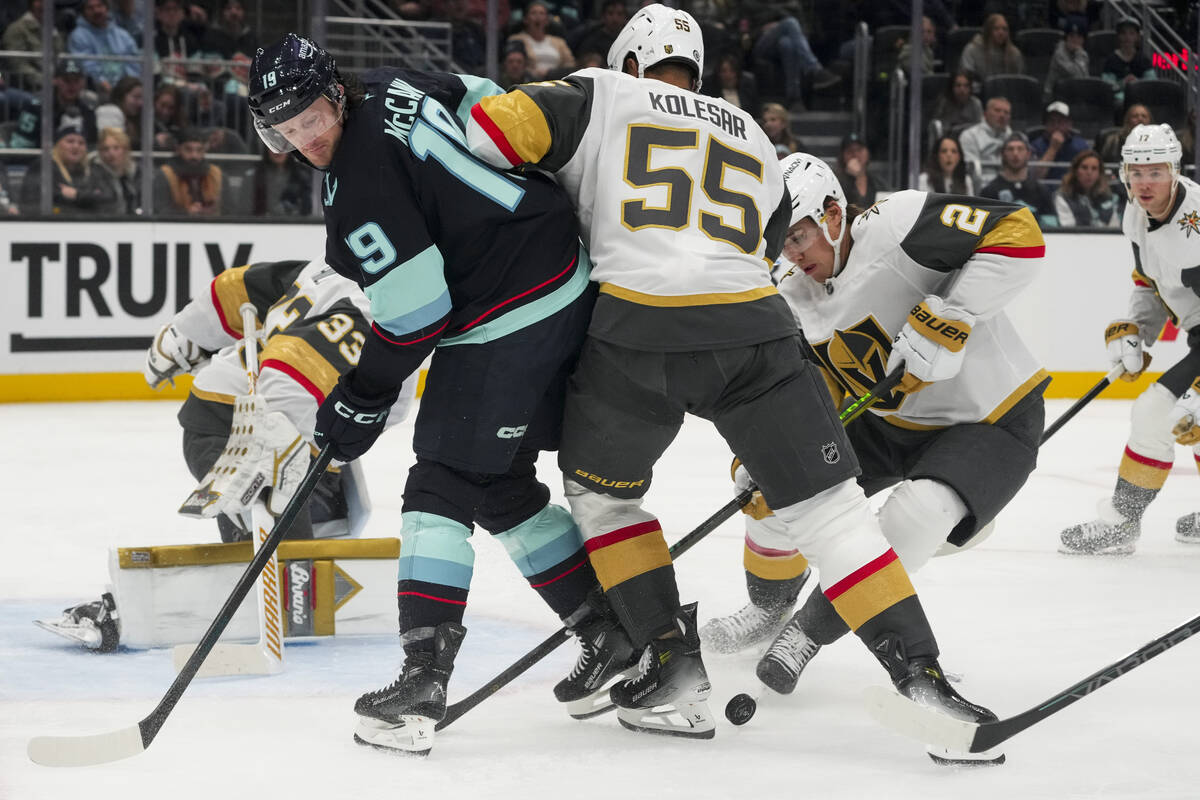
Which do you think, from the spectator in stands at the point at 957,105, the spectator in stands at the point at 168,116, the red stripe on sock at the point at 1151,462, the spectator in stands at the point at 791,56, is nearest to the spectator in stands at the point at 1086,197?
the spectator in stands at the point at 957,105

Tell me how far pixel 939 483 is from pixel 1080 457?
326 centimetres

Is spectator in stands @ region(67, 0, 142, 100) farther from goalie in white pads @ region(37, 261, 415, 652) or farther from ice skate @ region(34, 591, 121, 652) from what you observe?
ice skate @ region(34, 591, 121, 652)

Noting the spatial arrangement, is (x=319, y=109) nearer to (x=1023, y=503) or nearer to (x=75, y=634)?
(x=75, y=634)

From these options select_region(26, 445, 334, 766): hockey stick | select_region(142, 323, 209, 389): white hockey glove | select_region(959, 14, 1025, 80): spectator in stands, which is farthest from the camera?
select_region(959, 14, 1025, 80): spectator in stands

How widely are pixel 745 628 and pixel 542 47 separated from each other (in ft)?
19.7

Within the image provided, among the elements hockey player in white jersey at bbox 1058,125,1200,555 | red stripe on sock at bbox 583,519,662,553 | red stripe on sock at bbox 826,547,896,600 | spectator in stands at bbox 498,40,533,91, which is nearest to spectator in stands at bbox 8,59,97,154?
spectator in stands at bbox 498,40,533,91

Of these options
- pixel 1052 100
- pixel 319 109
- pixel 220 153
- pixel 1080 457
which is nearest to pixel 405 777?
pixel 319 109

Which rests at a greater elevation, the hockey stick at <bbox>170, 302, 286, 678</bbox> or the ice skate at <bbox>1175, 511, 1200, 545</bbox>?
the hockey stick at <bbox>170, 302, 286, 678</bbox>

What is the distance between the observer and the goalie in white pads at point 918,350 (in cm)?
260

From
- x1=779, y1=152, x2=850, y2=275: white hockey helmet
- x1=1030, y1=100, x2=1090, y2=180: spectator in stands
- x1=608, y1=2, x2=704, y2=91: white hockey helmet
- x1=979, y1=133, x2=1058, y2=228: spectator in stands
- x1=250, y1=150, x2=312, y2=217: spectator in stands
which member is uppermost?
x1=608, y1=2, x2=704, y2=91: white hockey helmet

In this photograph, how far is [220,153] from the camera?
7.18 m

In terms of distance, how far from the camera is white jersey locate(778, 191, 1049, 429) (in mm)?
2660

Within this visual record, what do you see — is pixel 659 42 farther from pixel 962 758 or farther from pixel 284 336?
pixel 962 758

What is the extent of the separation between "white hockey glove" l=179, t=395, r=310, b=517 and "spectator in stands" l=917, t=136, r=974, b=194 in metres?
5.64
